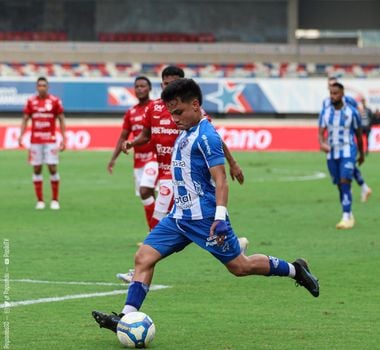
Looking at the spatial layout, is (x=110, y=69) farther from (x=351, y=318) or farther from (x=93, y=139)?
(x=351, y=318)

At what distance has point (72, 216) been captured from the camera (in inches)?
773

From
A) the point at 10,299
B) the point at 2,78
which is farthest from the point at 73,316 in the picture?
the point at 2,78

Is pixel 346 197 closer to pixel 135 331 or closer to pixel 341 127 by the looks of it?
pixel 341 127

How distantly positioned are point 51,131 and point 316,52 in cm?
4495

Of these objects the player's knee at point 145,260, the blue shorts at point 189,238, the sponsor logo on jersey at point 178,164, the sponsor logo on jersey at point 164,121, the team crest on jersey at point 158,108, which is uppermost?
the team crest on jersey at point 158,108

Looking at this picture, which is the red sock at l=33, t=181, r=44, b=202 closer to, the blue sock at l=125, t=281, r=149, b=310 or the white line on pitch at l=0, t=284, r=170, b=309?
the white line on pitch at l=0, t=284, r=170, b=309

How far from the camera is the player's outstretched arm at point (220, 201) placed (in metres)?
8.50

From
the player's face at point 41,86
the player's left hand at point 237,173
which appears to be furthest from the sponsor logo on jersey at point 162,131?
the player's face at point 41,86

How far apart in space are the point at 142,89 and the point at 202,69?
4781 centimetres

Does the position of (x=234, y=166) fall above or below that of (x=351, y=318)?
above

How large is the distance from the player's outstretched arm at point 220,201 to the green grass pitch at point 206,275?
85 cm

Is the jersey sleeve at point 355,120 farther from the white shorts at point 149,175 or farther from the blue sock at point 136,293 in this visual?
the blue sock at point 136,293

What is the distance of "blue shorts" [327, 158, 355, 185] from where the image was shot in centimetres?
1786

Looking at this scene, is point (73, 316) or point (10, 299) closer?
point (73, 316)
